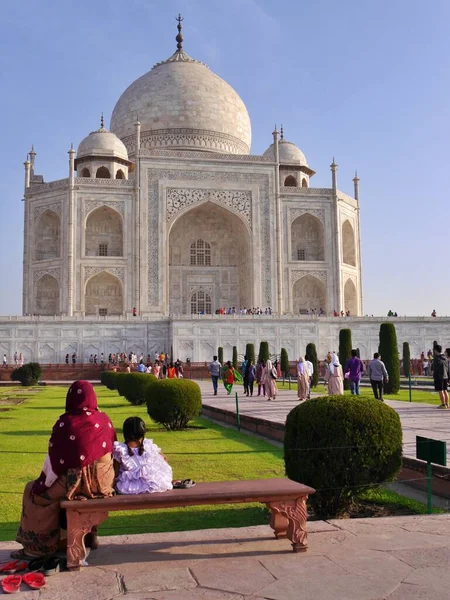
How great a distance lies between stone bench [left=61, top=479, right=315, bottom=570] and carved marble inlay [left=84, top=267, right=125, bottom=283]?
25.9 m

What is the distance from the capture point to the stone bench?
10.2 feet

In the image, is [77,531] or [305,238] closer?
[77,531]

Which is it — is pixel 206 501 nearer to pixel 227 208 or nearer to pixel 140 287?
pixel 140 287

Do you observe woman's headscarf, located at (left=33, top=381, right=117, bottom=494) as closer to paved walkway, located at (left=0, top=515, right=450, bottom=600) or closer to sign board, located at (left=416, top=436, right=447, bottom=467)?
paved walkway, located at (left=0, top=515, right=450, bottom=600)

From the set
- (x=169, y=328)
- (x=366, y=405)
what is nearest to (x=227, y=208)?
(x=169, y=328)

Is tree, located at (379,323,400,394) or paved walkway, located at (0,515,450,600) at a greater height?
tree, located at (379,323,400,394)

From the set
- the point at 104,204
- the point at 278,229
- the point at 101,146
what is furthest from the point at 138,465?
the point at 101,146

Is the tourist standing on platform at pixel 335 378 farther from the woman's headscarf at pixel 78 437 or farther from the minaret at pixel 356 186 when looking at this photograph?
the minaret at pixel 356 186

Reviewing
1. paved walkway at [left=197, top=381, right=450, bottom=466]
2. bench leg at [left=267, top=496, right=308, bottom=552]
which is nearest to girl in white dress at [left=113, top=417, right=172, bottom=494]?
bench leg at [left=267, top=496, right=308, bottom=552]

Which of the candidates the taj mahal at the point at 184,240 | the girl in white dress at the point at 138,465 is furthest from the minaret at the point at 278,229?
the girl in white dress at the point at 138,465

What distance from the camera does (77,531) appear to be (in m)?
3.11

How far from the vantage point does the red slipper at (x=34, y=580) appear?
9.15 ft

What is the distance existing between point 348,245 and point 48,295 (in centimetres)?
1464

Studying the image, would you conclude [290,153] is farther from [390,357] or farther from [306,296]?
[390,357]
